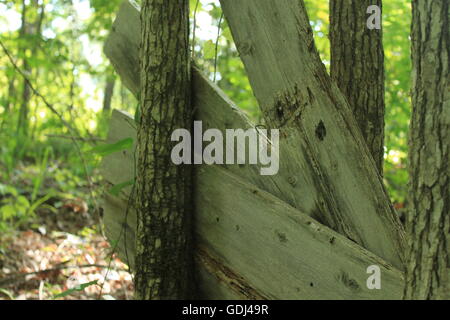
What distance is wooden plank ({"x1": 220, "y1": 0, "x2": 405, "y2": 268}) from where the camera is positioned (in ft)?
5.08

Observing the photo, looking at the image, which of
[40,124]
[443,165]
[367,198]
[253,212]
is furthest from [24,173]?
[443,165]

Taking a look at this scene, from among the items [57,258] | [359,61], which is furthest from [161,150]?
[57,258]

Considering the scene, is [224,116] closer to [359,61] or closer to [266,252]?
[266,252]

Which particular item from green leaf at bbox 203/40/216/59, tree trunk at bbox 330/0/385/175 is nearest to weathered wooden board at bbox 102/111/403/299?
green leaf at bbox 203/40/216/59

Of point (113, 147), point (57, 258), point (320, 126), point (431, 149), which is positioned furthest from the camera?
point (57, 258)

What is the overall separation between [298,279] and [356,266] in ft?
0.74

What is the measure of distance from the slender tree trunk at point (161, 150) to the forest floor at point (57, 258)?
1.03 m

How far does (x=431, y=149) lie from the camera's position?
1.06m

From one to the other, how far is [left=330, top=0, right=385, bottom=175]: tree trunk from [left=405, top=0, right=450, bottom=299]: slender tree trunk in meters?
0.91

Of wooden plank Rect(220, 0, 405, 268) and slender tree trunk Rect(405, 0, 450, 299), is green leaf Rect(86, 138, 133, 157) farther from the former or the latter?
slender tree trunk Rect(405, 0, 450, 299)

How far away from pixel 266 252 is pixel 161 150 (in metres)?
0.54

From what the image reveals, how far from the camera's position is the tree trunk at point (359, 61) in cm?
198

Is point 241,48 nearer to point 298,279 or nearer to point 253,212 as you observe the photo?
point 253,212

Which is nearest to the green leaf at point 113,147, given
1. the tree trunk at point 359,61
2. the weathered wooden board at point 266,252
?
the weathered wooden board at point 266,252
